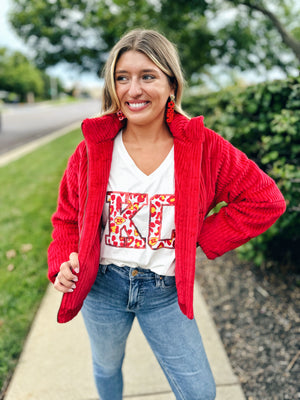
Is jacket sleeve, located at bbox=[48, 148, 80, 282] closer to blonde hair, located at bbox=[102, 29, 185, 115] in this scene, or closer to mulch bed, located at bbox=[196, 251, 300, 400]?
blonde hair, located at bbox=[102, 29, 185, 115]

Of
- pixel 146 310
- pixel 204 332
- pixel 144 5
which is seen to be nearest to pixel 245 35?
pixel 144 5

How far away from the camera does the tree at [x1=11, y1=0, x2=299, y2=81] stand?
27.8 feet

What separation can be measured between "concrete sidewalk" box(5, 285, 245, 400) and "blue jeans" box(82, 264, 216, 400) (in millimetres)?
749

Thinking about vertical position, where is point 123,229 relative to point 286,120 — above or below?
below

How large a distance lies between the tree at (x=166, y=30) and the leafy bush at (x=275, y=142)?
369cm

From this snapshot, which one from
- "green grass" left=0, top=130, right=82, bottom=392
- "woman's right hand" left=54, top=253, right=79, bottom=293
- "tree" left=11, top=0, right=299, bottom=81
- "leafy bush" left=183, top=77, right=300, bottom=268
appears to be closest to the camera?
"woman's right hand" left=54, top=253, right=79, bottom=293

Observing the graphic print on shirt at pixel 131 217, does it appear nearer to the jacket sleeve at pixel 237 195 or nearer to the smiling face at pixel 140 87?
the jacket sleeve at pixel 237 195

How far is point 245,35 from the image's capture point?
9.97m

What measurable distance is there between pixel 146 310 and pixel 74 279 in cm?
35

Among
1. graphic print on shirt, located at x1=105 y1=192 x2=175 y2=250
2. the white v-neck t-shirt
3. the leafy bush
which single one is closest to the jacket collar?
the white v-neck t-shirt

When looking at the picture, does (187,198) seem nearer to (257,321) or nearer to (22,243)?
(257,321)

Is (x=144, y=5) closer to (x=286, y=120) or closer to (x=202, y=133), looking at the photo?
(x=286, y=120)

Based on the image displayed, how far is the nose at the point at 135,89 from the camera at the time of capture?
4.65ft

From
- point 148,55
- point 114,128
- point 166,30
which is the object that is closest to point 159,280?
point 114,128
